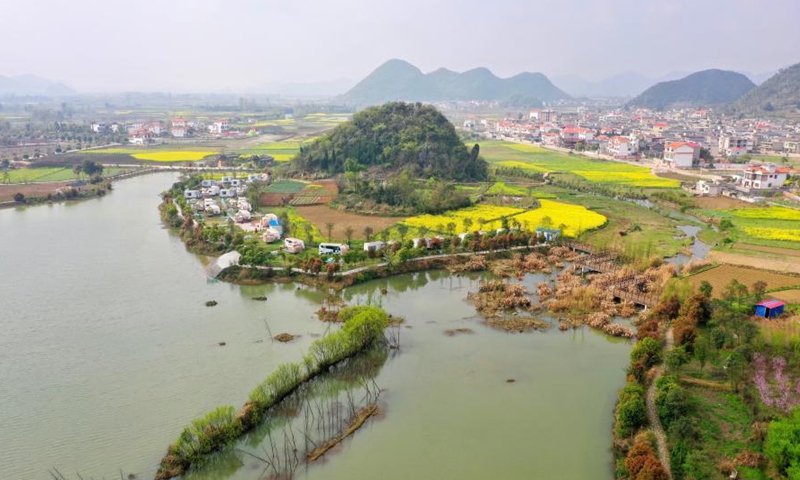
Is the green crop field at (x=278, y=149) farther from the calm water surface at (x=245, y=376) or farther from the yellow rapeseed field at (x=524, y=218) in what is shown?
the calm water surface at (x=245, y=376)

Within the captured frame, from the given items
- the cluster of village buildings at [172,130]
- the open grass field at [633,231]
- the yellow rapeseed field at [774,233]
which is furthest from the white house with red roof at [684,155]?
the cluster of village buildings at [172,130]

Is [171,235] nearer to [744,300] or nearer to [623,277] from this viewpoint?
[623,277]

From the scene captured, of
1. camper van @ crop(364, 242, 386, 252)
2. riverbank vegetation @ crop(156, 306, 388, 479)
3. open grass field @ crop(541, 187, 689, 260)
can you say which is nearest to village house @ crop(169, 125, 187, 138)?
open grass field @ crop(541, 187, 689, 260)

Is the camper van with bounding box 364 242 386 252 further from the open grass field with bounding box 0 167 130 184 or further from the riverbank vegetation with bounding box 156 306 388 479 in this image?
the open grass field with bounding box 0 167 130 184

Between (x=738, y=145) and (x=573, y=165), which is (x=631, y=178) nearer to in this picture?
(x=573, y=165)

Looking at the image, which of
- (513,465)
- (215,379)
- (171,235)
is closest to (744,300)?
(513,465)

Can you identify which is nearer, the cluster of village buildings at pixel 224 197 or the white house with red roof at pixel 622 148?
the cluster of village buildings at pixel 224 197
